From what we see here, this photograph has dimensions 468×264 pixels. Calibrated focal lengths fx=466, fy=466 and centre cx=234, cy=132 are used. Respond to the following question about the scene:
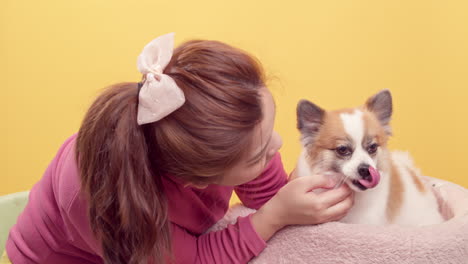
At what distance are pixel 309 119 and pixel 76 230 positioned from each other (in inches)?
25.1

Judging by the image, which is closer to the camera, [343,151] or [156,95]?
[156,95]

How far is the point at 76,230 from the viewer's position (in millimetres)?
1088

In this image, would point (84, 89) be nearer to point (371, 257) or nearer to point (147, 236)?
point (147, 236)

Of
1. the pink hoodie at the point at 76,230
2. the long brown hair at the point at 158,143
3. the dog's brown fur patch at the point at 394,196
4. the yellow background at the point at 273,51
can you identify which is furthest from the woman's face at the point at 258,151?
the yellow background at the point at 273,51

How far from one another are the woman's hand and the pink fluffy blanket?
26 mm

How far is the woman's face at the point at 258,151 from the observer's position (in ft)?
3.15

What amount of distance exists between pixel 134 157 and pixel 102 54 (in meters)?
1.23

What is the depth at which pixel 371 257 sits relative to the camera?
0.96m

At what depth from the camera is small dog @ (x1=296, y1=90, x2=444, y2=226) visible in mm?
1131

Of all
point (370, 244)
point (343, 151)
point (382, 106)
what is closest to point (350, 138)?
point (343, 151)

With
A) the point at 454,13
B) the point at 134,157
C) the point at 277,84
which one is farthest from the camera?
the point at 454,13

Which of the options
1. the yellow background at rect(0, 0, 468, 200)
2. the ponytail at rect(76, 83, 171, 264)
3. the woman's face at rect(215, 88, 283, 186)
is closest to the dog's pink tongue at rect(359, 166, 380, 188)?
the woman's face at rect(215, 88, 283, 186)

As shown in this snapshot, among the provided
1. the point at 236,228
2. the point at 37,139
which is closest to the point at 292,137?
the point at 236,228

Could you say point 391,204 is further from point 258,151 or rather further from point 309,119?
point 258,151
